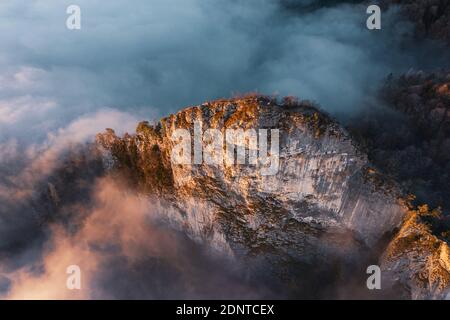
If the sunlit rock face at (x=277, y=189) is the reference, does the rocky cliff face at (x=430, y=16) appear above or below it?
above

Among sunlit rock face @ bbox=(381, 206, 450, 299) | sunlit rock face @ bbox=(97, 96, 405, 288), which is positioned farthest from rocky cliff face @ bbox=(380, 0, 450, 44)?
sunlit rock face @ bbox=(381, 206, 450, 299)

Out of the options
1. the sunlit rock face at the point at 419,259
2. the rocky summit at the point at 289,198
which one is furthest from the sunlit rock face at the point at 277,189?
the sunlit rock face at the point at 419,259

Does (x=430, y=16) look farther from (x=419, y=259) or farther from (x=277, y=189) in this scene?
(x=277, y=189)

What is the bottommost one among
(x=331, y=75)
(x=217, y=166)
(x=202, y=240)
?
(x=202, y=240)

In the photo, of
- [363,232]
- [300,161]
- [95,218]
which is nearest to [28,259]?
[95,218]

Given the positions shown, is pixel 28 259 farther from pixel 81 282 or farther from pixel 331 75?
pixel 331 75

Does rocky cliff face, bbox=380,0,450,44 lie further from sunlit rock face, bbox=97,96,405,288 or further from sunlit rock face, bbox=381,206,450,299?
sunlit rock face, bbox=381,206,450,299

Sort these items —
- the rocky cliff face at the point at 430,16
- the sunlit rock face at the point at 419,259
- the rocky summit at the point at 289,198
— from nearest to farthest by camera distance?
the sunlit rock face at the point at 419,259
the rocky summit at the point at 289,198
the rocky cliff face at the point at 430,16

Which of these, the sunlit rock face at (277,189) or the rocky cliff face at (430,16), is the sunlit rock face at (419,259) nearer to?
the sunlit rock face at (277,189)
